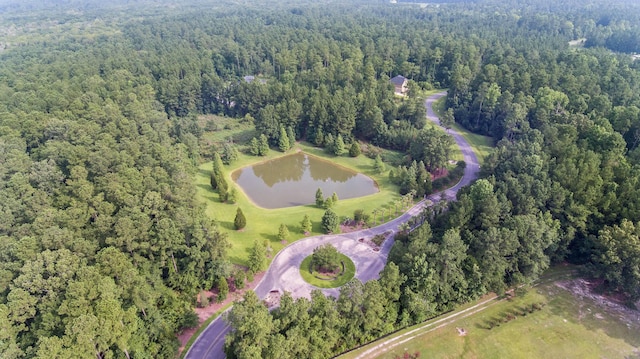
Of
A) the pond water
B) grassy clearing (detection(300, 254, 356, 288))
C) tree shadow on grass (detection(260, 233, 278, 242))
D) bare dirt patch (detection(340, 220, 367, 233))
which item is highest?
bare dirt patch (detection(340, 220, 367, 233))

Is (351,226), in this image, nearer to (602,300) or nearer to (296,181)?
(296,181)

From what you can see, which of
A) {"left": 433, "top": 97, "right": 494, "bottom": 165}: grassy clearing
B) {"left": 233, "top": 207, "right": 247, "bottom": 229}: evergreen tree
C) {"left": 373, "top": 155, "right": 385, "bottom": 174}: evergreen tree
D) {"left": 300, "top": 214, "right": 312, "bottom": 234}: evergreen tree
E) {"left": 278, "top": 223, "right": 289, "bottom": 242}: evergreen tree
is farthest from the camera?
{"left": 433, "top": 97, "right": 494, "bottom": 165}: grassy clearing

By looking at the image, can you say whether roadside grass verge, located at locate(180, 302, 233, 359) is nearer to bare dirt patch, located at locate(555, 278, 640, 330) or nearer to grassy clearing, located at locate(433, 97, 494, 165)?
bare dirt patch, located at locate(555, 278, 640, 330)

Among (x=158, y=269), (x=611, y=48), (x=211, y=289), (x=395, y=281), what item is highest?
(x=611, y=48)

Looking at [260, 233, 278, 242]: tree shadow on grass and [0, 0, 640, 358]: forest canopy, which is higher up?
[0, 0, 640, 358]: forest canopy

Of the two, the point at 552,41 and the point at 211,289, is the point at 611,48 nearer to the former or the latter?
the point at 552,41

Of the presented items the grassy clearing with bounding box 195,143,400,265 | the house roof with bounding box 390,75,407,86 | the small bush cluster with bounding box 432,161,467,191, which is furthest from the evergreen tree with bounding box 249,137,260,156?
the house roof with bounding box 390,75,407,86

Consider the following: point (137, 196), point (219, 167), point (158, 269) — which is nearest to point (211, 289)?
point (158, 269)

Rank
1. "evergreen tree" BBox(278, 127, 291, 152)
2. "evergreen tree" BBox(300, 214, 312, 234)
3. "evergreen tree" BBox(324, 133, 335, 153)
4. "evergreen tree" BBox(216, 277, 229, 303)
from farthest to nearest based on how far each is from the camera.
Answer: "evergreen tree" BBox(278, 127, 291, 152), "evergreen tree" BBox(324, 133, 335, 153), "evergreen tree" BBox(300, 214, 312, 234), "evergreen tree" BBox(216, 277, 229, 303)

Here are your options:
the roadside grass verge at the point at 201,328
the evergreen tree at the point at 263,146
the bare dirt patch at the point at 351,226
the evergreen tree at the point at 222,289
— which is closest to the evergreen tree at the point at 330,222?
the bare dirt patch at the point at 351,226
